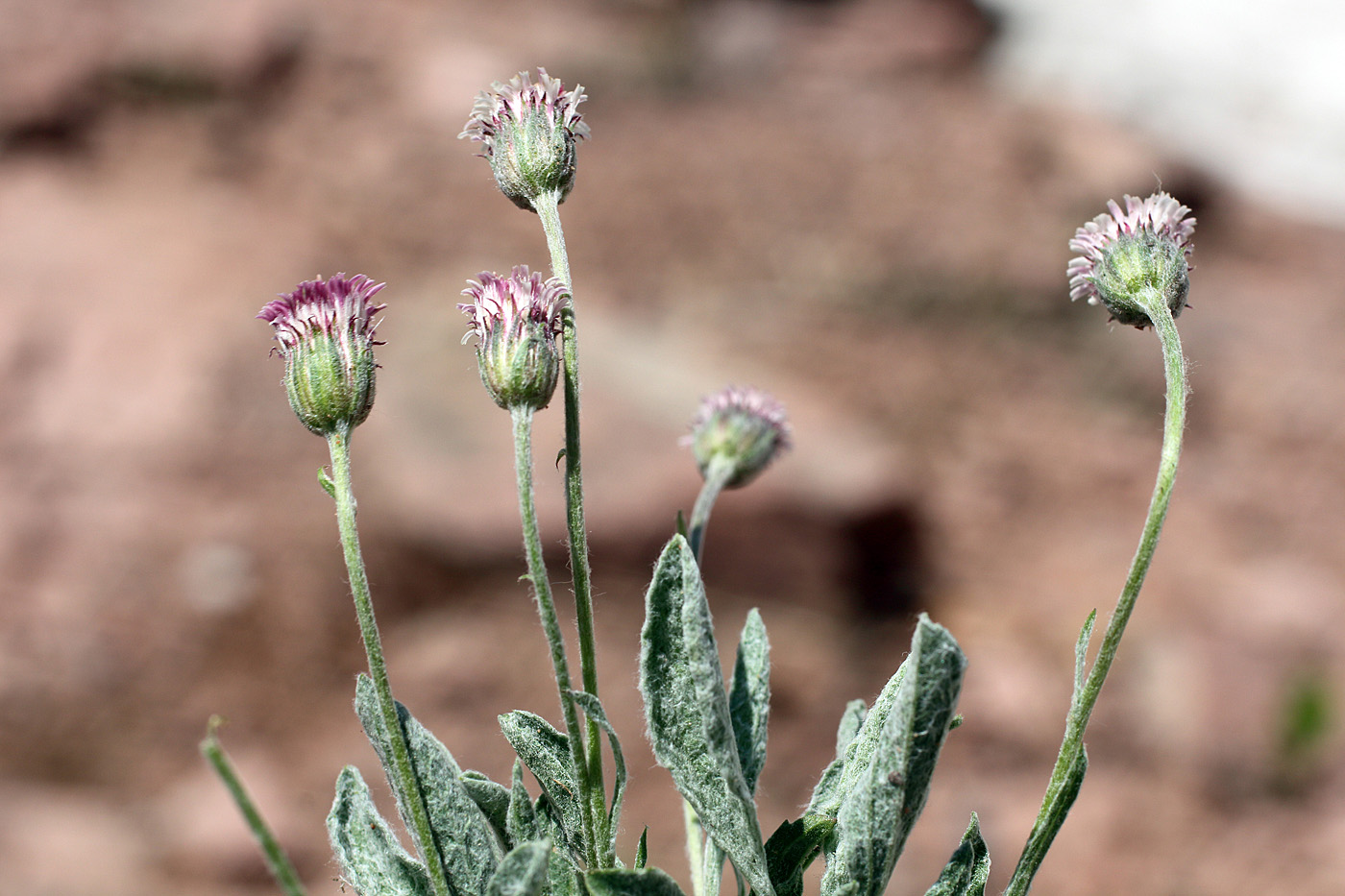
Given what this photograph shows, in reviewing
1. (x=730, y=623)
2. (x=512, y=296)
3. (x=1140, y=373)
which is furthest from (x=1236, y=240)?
(x=512, y=296)

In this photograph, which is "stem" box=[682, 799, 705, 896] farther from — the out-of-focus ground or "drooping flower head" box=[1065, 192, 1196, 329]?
the out-of-focus ground

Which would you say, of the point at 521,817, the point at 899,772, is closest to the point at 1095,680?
the point at 899,772

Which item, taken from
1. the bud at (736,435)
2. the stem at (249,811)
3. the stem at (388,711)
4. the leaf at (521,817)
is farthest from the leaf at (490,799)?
the bud at (736,435)

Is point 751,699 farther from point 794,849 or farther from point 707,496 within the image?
point 707,496

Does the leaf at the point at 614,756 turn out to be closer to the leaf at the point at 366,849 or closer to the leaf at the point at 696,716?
the leaf at the point at 696,716

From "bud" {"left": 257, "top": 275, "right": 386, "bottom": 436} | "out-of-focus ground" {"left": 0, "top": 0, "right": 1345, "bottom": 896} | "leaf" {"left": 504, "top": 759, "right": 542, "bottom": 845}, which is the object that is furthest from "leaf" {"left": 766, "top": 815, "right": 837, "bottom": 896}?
"out-of-focus ground" {"left": 0, "top": 0, "right": 1345, "bottom": 896}

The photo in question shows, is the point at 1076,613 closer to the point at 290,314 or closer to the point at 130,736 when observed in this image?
the point at 130,736
